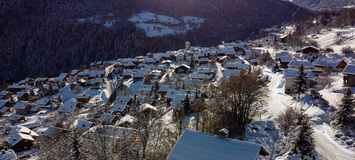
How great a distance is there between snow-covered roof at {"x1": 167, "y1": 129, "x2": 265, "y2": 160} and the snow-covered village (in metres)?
0.04

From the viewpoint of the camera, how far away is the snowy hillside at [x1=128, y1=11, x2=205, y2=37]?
344 feet

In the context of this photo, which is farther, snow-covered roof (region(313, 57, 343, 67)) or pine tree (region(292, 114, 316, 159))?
snow-covered roof (region(313, 57, 343, 67))

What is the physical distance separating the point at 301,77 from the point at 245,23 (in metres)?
111

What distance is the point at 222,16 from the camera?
419 feet

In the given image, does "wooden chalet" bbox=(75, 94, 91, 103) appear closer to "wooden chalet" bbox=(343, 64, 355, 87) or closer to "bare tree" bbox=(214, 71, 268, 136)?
"bare tree" bbox=(214, 71, 268, 136)

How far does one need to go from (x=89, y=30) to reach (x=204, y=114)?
99.0m

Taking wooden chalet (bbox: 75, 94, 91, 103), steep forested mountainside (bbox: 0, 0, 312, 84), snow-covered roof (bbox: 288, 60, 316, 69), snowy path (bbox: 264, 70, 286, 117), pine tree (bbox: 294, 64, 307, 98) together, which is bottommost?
wooden chalet (bbox: 75, 94, 91, 103)

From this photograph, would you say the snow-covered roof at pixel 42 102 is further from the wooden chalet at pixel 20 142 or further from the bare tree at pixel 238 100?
the bare tree at pixel 238 100

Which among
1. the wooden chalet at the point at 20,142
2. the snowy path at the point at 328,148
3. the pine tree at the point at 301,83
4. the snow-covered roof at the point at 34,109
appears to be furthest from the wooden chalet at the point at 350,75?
the snow-covered roof at the point at 34,109

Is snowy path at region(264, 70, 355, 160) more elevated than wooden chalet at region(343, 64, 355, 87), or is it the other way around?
wooden chalet at region(343, 64, 355, 87)

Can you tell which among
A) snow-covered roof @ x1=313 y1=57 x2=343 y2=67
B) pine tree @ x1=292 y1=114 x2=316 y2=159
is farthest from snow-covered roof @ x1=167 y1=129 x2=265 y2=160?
snow-covered roof @ x1=313 y1=57 x2=343 y2=67

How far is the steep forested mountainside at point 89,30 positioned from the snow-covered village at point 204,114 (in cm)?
3611

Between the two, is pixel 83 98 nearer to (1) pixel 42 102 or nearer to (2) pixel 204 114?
(1) pixel 42 102

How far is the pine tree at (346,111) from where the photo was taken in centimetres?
1434
